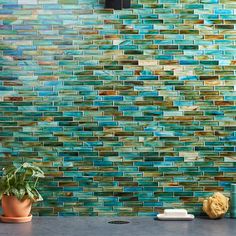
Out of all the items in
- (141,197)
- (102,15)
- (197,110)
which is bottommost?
(141,197)

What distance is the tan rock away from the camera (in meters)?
4.11

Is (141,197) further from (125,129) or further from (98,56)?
(98,56)

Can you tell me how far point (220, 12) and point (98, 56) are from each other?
0.95 metres

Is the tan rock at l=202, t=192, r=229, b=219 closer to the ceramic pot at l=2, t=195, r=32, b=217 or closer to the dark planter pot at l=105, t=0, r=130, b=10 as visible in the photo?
the ceramic pot at l=2, t=195, r=32, b=217

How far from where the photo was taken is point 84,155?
14.2 feet

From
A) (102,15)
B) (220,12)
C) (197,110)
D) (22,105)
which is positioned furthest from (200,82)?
(22,105)

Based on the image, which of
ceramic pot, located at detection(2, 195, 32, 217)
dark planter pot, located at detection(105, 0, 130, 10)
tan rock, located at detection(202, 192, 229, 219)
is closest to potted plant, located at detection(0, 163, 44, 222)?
ceramic pot, located at detection(2, 195, 32, 217)

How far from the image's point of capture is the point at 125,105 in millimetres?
4340

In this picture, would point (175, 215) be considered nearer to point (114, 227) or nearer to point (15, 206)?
point (114, 227)

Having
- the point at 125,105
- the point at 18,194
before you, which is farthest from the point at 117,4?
the point at 18,194

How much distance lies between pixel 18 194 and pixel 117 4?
4.99 feet

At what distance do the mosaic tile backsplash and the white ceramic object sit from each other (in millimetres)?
194

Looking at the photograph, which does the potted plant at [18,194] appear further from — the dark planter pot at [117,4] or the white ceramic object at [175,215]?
the dark planter pot at [117,4]

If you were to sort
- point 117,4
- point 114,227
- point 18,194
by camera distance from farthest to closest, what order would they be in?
point 117,4 → point 18,194 → point 114,227
